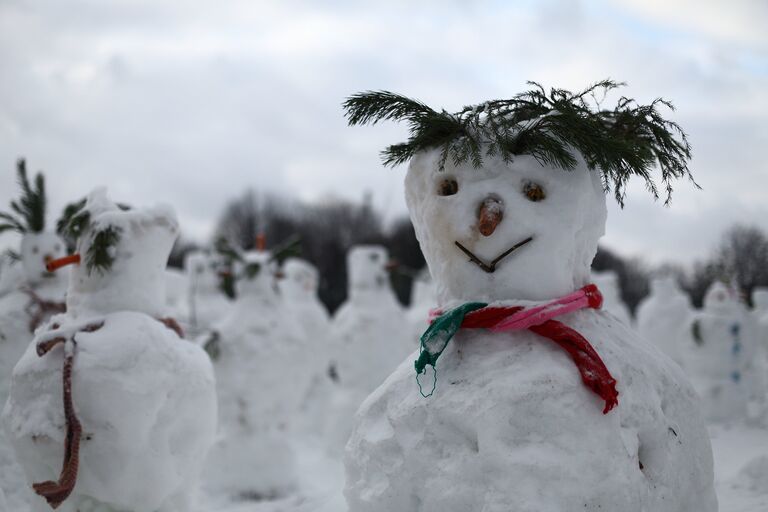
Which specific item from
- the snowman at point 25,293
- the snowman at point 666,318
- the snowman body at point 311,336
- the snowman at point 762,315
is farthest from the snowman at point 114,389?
the snowman at point 762,315

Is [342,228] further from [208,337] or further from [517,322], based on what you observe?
[517,322]

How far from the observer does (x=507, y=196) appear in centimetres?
310

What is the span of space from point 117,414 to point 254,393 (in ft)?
11.9

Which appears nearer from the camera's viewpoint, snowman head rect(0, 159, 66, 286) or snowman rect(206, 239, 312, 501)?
snowman head rect(0, 159, 66, 286)

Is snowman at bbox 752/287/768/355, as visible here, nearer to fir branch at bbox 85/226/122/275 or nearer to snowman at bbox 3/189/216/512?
snowman at bbox 3/189/216/512

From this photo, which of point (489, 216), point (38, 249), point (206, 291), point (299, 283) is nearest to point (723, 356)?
point (299, 283)

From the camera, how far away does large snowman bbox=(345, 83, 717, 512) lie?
2771 mm

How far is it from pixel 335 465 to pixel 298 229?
21.0m

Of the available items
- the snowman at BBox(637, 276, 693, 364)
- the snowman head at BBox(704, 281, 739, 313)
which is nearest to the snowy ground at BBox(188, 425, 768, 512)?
the snowman head at BBox(704, 281, 739, 313)

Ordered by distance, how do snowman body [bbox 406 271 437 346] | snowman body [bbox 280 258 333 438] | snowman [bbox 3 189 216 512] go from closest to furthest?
snowman [bbox 3 189 216 512]
snowman body [bbox 280 258 333 438]
snowman body [bbox 406 271 437 346]

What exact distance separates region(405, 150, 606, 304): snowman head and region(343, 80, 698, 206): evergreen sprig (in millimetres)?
69

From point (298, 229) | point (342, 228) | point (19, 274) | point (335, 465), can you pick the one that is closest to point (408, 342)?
point (335, 465)

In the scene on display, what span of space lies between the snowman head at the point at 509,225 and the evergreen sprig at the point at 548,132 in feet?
0.23

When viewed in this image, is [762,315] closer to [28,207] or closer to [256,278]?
[256,278]
